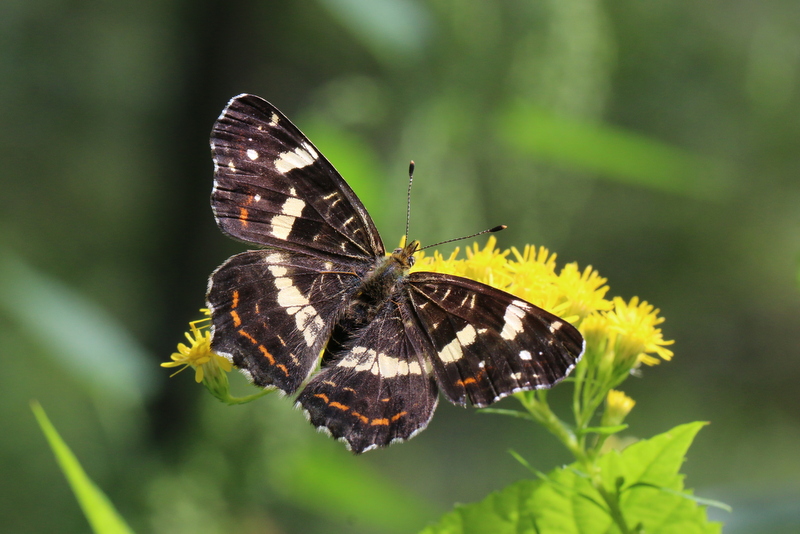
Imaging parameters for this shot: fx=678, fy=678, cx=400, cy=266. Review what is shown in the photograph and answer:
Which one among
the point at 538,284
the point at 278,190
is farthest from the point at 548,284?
the point at 278,190

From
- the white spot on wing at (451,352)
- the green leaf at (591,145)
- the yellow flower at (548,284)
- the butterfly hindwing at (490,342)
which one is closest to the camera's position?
the butterfly hindwing at (490,342)

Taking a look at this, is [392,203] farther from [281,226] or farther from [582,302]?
[582,302]

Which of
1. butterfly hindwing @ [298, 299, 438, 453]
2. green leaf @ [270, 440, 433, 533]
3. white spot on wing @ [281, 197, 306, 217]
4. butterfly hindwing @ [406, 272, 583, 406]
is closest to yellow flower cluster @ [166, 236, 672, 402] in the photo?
butterfly hindwing @ [406, 272, 583, 406]

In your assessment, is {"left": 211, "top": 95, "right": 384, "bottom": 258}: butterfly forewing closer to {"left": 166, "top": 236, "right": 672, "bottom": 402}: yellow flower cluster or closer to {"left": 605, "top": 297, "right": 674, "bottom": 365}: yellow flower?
{"left": 166, "top": 236, "right": 672, "bottom": 402}: yellow flower cluster

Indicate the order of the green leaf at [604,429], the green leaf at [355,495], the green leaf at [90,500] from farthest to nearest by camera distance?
the green leaf at [355,495]
the green leaf at [604,429]
the green leaf at [90,500]

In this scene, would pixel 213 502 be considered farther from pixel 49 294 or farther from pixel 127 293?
pixel 127 293

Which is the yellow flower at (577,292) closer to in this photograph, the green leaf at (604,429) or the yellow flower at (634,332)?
the yellow flower at (634,332)

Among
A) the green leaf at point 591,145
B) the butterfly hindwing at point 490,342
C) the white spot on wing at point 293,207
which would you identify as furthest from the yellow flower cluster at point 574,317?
the green leaf at point 591,145

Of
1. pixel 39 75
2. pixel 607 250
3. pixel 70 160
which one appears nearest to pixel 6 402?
pixel 70 160
